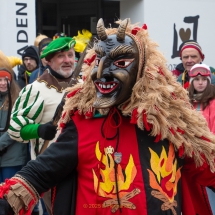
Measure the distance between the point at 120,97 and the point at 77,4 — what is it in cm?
899

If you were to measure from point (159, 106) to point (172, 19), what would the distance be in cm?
759

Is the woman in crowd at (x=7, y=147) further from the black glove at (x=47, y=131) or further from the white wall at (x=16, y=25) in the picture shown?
the white wall at (x=16, y=25)

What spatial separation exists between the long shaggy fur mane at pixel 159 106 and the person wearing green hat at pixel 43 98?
145 cm

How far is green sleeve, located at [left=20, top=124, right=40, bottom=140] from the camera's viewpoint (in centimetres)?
462

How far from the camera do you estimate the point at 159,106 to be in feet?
10.1

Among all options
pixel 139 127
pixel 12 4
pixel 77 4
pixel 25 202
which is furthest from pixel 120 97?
pixel 77 4

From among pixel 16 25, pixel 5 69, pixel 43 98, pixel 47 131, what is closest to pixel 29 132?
pixel 47 131

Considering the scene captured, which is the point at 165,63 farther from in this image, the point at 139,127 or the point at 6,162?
the point at 6,162

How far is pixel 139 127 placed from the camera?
3012 millimetres

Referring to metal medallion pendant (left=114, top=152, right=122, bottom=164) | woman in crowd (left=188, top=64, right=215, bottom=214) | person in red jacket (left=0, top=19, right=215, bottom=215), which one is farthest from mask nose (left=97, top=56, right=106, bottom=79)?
woman in crowd (left=188, top=64, right=215, bottom=214)

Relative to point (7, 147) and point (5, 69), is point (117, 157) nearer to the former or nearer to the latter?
point (7, 147)

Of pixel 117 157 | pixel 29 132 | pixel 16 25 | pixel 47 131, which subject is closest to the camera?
pixel 117 157

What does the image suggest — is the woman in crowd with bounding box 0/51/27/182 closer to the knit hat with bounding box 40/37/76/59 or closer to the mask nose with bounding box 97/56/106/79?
the knit hat with bounding box 40/37/76/59

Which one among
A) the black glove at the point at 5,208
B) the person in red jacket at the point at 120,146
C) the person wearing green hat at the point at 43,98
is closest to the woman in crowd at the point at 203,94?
the person wearing green hat at the point at 43,98
